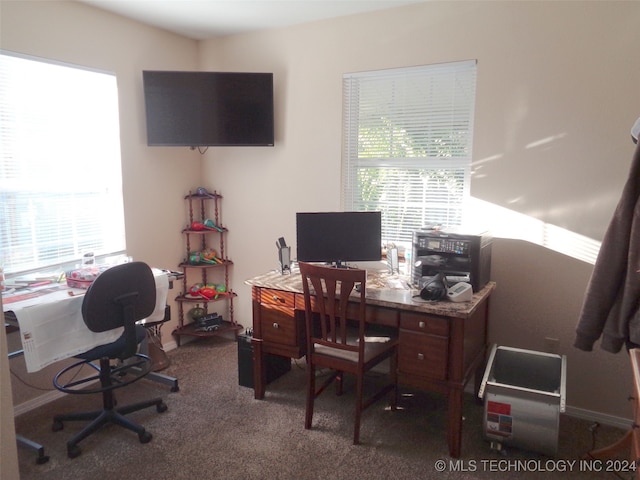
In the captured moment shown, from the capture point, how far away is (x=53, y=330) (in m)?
2.29

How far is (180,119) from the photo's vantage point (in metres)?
3.31

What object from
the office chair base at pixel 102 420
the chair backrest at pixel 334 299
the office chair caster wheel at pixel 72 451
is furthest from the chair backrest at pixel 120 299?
the chair backrest at pixel 334 299

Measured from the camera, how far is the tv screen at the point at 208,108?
3.27 m

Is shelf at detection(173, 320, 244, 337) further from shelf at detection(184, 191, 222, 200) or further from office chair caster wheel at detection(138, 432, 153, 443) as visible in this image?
office chair caster wheel at detection(138, 432, 153, 443)

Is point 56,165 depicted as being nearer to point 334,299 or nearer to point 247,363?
point 247,363

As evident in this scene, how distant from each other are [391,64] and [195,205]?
194 centimetres

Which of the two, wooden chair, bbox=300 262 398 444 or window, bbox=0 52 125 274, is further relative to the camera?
window, bbox=0 52 125 274

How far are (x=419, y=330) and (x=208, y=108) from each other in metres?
2.19

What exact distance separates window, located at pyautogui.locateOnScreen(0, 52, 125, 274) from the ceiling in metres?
0.49

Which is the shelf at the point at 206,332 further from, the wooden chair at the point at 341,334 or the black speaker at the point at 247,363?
the wooden chair at the point at 341,334

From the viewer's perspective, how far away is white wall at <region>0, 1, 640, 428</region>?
2.47m

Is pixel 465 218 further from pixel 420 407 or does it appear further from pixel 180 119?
pixel 180 119

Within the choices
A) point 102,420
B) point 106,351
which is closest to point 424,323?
point 106,351

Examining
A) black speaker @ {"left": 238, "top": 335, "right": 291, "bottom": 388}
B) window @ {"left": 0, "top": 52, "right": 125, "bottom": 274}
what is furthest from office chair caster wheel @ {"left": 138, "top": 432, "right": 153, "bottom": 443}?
window @ {"left": 0, "top": 52, "right": 125, "bottom": 274}
